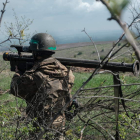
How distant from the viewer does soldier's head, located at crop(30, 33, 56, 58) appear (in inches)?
149

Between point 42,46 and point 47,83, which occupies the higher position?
point 42,46

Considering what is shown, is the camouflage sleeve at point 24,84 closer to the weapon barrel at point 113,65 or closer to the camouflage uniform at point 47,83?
the camouflage uniform at point 47,83

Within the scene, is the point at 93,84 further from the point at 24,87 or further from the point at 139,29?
the point at 24,87

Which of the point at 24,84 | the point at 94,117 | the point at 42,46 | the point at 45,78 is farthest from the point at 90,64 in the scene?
the point at 94,117

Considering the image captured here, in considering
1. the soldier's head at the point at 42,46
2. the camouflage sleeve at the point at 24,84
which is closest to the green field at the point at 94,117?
the camouflage sleeve at the point at 24,84

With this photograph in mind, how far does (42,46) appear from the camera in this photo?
12.5 feet

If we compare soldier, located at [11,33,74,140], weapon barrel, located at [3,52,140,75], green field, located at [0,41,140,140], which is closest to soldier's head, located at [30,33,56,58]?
soldier, located at [11,33,74,140]

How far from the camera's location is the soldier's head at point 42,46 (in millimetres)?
3791

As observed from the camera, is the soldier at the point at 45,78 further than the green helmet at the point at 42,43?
No

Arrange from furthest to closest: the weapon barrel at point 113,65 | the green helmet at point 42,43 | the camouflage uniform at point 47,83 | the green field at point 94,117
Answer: the green helmet at point 42,43, the camouflage uniform at point 47,83, the weapon barrel at point 113,65, the green field at point 94,117

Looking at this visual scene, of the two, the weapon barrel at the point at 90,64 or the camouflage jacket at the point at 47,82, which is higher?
the weapon barrel at the point at 90,64

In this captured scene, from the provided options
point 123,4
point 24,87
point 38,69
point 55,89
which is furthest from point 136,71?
point 123,4

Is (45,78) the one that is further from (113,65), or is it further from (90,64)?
(113,65)

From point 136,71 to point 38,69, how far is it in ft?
5.05
